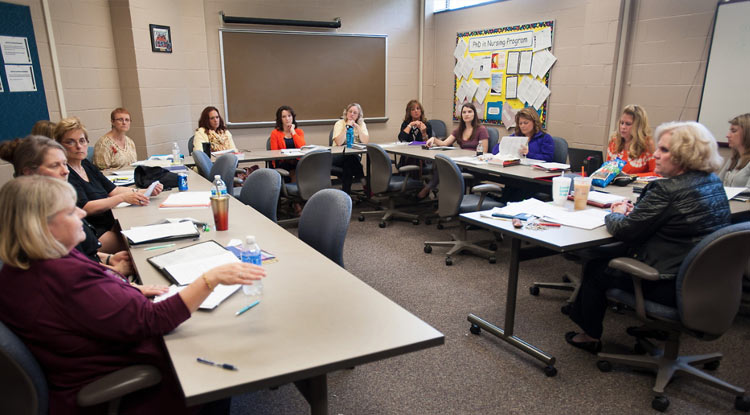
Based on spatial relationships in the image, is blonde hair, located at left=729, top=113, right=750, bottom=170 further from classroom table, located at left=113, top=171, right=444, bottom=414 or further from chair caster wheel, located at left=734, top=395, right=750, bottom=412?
classroom table, located at left=113, top=171, right=444, bottom=414

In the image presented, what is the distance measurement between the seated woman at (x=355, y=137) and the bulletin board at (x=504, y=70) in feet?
5.98

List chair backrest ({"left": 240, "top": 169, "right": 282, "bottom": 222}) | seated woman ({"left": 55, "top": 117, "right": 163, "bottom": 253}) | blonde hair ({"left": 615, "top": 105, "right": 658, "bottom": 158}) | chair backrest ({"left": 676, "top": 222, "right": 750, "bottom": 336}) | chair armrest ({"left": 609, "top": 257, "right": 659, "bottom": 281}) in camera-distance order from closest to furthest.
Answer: chair backrest ({"left": 676, "top": 222, "right": 750, "bottom": 336}) < chair armrest ({"left": 609, "top": 257, "right": 659, "bottom": 281}) < seated woman ({"left": 55, "top": 117, "right": 163, "bottom": 253}) < chair backrest ({"left": 240, "top": 169, "right": 282, "bottom": 222}) < blonde hair ({"left": 615, "top": 105, "right": 658, "bottom": 158})

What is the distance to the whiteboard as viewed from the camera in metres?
3.93

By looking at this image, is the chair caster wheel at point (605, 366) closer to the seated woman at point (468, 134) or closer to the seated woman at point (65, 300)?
the seated woman at point (65, 300)

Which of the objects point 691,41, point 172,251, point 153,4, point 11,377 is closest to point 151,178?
point 172,251

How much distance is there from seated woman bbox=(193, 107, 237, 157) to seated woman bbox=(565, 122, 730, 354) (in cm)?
413

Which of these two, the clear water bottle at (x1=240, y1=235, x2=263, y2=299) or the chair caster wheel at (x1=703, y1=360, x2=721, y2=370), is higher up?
the clear water bottle at (x1=240, y1=235, x2=263, y2=299)

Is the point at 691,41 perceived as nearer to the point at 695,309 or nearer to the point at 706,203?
the point at 706,203

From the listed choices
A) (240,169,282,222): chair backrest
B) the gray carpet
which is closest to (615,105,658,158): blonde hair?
the gray carpet

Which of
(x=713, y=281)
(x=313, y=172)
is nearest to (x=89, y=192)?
(x=313, y=172)

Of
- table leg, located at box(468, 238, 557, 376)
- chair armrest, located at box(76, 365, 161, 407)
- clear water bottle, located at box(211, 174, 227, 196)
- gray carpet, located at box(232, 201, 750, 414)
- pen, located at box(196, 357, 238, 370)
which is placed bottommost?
gray carpet, located at box(232, 201, 750, 414)

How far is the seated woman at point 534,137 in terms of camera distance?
14.3ft

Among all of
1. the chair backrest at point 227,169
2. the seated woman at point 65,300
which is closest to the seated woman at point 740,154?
the seated woman at point 65,300

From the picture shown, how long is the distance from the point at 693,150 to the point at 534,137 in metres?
2.41
